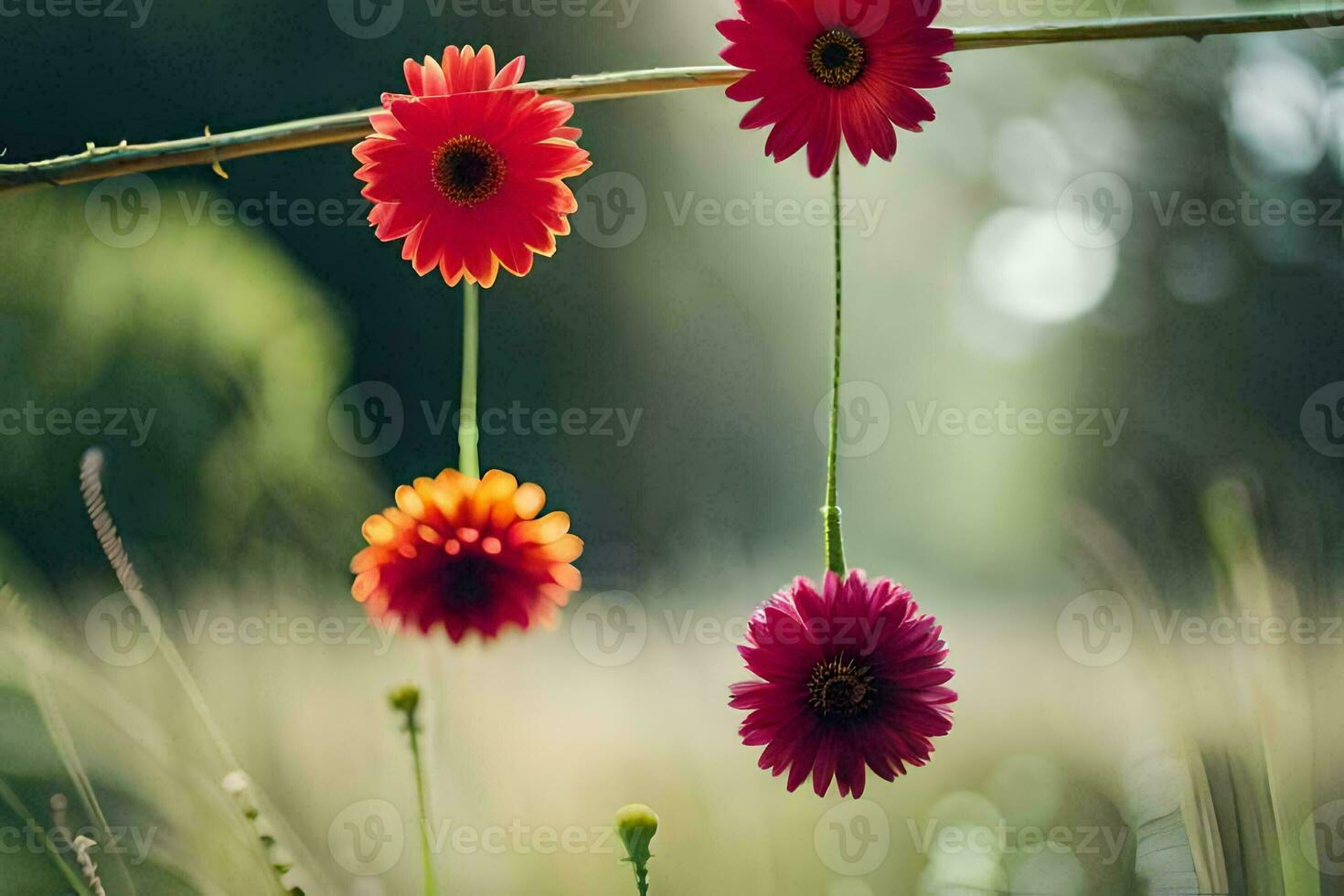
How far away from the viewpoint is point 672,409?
0.64 metres

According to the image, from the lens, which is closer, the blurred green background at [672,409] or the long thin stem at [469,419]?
the long thin stem at [469,419]

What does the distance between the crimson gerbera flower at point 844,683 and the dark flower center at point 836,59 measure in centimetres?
8

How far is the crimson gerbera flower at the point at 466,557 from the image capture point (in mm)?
204

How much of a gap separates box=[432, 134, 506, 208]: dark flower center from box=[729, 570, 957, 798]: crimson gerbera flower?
0.10 meters

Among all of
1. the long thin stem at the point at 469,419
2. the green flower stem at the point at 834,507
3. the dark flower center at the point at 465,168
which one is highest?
the dark flower center at the point at 465,168

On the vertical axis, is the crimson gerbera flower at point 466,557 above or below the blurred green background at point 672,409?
below

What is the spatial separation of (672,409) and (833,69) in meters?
0.47

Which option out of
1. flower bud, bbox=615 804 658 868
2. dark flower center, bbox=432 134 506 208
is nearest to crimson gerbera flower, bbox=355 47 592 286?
dark flower center, bbox=432 134 506 208

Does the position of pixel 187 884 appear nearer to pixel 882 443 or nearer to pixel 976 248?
pixel 882 443

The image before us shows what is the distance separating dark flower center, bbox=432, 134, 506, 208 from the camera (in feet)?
0.64

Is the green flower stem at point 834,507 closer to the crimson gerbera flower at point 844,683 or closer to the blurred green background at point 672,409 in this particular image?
the crimson gerbera flower at point 844,683

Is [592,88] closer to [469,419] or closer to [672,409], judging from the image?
[469,419]

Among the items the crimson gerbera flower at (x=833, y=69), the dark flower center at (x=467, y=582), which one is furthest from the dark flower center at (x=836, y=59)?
the dark flower center at (x=467, y=582)

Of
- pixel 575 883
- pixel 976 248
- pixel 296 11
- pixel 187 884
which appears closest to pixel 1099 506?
pixel 976 248
